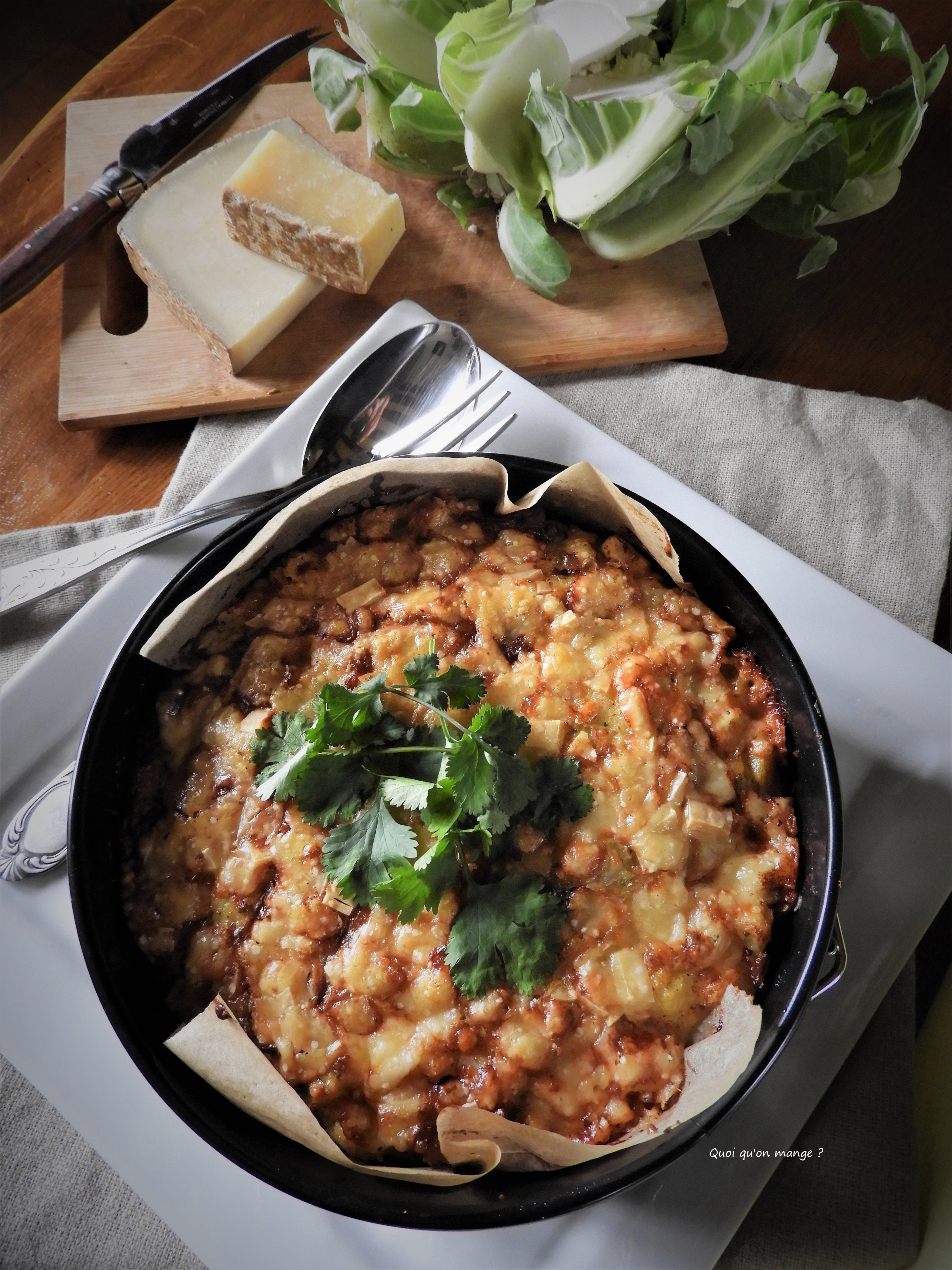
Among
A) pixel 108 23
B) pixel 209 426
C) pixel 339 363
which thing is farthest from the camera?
pixel 108 23

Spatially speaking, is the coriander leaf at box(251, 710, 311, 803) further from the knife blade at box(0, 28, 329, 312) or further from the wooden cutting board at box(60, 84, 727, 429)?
the knife blade at box(0, 28, 329, 312)

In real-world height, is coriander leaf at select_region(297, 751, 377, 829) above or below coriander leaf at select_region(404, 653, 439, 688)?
below

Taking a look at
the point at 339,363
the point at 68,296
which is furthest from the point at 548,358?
the point at 68,296

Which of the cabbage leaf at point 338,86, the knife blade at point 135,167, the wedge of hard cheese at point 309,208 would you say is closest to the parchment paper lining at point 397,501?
the wedge of hard cheese at point 309,208

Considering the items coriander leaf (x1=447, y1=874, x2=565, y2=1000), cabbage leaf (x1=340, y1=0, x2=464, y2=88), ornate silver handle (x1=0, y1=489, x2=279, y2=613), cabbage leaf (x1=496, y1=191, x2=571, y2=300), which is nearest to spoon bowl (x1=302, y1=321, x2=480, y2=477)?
ornate silver handle (x1=0, y1=489, x2=279, y2=613)

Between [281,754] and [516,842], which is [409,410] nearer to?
[281,754]

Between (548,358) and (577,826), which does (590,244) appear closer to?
(548,358)
